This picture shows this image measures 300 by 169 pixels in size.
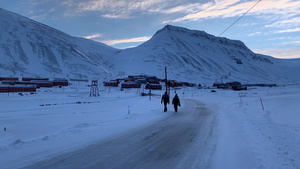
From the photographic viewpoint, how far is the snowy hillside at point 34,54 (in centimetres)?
11812

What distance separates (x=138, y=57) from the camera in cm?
17675

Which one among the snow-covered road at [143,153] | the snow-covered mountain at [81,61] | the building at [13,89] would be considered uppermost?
the snow-covered mountain at [81,61]

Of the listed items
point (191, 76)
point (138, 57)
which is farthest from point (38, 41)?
point (191, 76)

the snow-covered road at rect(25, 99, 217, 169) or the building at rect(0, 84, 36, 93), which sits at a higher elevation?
the building at rect(0, 84, 36, 93)

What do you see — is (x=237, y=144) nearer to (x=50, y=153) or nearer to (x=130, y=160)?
(x=130, y=160)

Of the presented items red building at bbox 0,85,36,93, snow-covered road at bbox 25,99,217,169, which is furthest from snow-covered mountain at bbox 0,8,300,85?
snow-covered road at bbox 25,99,217,169

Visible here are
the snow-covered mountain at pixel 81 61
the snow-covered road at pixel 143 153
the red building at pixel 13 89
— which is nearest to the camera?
Answer: the snow-covered road at pixel 143 153

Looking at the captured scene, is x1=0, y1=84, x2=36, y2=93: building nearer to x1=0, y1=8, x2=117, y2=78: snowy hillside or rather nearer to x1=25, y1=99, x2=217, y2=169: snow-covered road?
x1=25, y1=99, x2=217, y2=169: snow-covered road

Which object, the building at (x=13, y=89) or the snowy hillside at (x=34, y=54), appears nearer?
the building at (x=13, y=89)

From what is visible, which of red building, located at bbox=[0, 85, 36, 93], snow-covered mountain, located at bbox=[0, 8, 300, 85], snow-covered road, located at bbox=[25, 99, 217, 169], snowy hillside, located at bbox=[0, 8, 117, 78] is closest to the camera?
snow-covered road, located at bbox=[25, 99, 217, 169]

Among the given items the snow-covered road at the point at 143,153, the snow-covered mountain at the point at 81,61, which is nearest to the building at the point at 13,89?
the snow-covered road at the point at 143,153

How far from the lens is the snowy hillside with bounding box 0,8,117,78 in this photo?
11812cm

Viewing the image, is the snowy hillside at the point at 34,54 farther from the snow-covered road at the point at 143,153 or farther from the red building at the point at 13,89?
the snow-covered road at the point at 143,153

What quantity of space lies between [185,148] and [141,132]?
8.87ft
